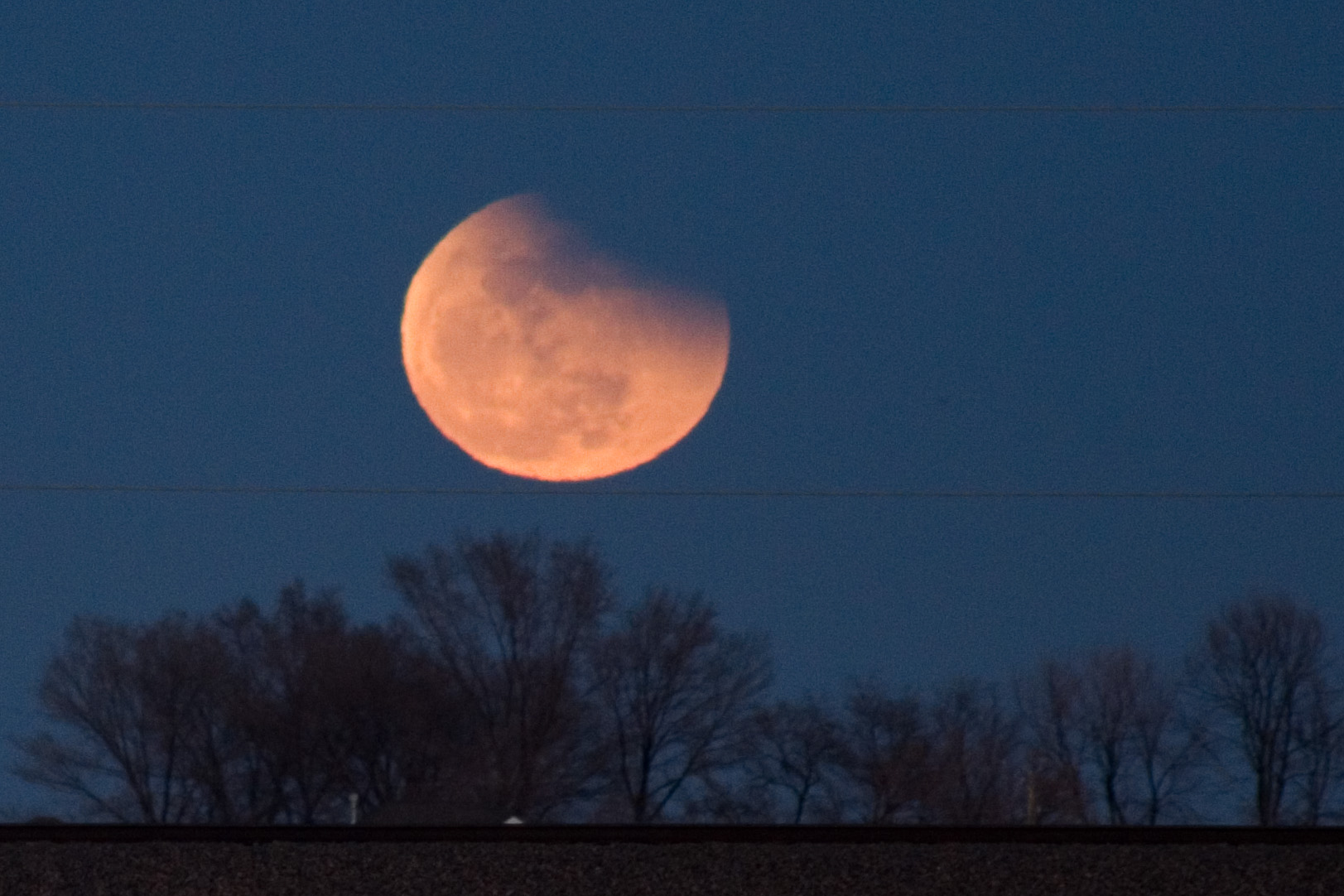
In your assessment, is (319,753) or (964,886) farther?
(319,753)

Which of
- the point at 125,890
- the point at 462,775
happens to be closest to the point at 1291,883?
the point at 125,890

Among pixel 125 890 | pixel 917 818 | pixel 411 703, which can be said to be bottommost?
pixel 125 890

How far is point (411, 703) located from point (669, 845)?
11.4 meters

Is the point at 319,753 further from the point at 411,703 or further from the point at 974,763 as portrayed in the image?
the point at 974,763

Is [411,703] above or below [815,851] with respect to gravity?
above

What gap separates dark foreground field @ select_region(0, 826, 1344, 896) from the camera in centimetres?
997

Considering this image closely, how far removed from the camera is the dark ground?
9.97m

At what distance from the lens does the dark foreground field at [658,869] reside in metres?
9.97

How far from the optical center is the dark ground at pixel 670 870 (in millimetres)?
9969

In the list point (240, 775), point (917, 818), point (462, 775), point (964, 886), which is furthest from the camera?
point (240, 775)

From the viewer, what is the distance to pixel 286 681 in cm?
2248

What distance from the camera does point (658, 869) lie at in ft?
33.1

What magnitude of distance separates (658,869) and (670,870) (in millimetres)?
68

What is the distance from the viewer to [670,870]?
1005 cm
